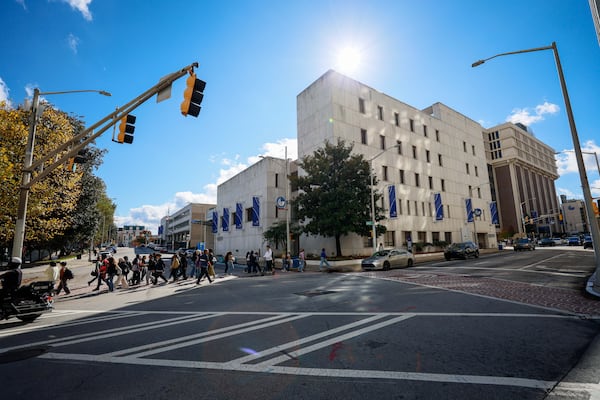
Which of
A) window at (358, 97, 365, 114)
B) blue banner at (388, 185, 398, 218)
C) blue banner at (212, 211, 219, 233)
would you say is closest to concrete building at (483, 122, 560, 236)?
blue banner at (388, 185, 398, 218)

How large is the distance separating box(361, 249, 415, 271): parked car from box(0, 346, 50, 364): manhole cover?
18837 millimetres

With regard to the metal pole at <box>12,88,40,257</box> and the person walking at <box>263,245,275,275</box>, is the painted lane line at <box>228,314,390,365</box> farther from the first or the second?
the person walking at <box>263,245,275,275</box>

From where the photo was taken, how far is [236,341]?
5594 mm

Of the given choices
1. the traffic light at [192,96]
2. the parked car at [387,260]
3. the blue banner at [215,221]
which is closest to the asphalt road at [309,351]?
the traffic light at [192,96]

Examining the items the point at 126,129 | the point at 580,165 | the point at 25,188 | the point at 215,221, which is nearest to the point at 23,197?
the point at 25,188

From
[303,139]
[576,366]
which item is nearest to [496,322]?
[576,366]

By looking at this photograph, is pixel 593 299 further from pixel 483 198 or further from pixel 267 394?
pixel 483 198

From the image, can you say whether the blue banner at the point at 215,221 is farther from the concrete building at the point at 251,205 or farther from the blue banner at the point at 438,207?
the blue banner at the point at 438,207

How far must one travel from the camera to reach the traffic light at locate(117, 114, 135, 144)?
32.8 ft

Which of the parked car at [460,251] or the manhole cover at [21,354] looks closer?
the manhole cover at [21,354]

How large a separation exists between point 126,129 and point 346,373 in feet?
33.3

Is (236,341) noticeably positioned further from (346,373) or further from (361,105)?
(361,105)

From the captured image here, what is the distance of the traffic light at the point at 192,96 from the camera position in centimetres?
824

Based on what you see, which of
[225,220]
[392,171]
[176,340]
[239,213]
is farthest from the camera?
[225,220]
